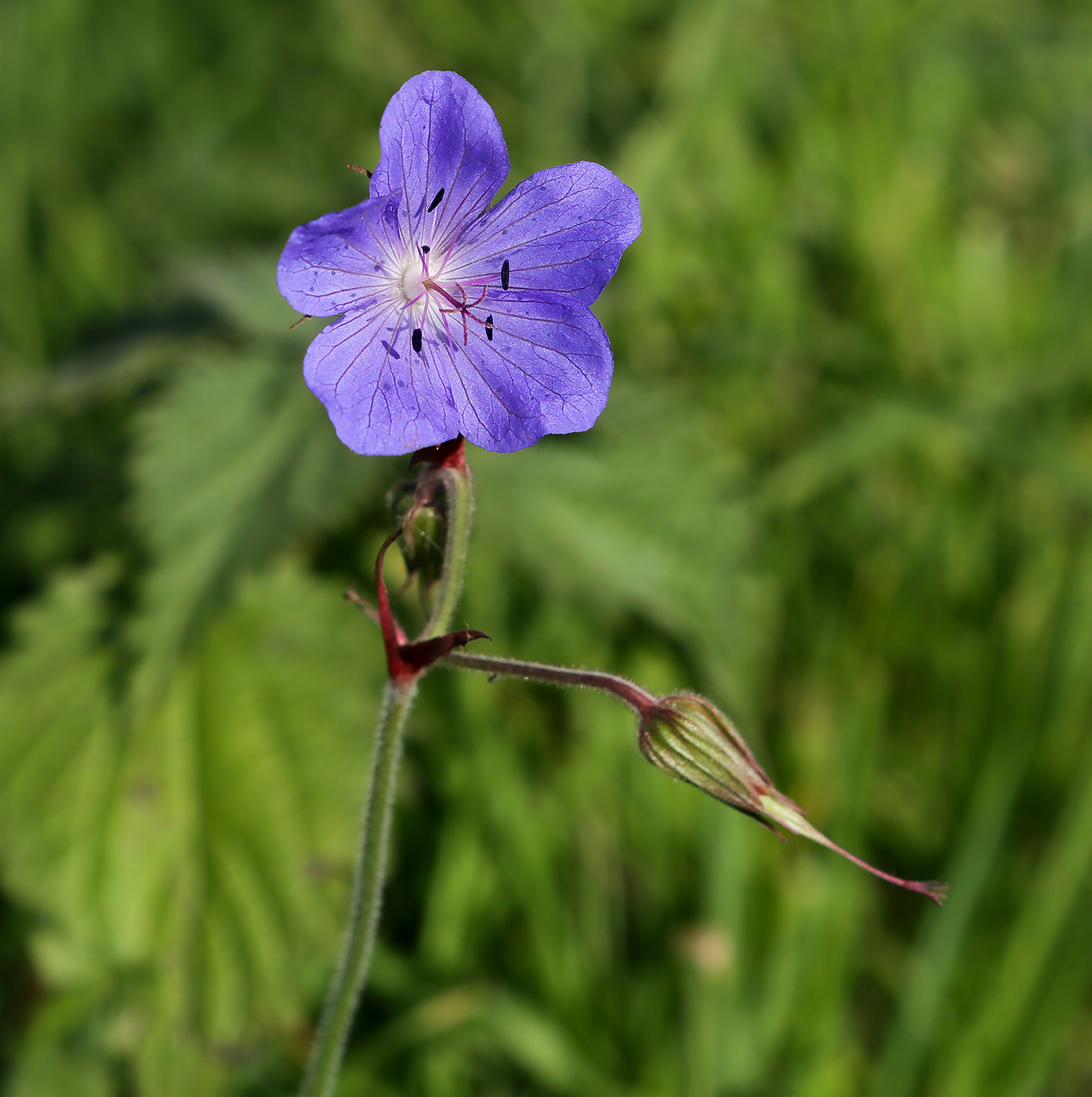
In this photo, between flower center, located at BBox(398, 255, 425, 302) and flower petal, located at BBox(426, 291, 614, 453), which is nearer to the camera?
flower petal, located at BBox(426, 291, 614, 453)

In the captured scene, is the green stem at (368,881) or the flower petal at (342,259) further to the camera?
the green stem at (368,881)

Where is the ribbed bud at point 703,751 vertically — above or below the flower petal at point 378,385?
below

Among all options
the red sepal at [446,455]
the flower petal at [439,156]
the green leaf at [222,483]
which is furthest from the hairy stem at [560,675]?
the green leaf at [222,483]

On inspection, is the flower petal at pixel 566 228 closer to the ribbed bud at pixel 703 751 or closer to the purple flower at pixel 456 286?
the purple flower at pixel 456 286

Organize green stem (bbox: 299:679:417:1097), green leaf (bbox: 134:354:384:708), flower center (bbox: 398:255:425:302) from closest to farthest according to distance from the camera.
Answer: green stem (bbox: 299:679:417:1097)
flower center (bbox: 398:255:425:302)
green leaf (bbox: 134:354:384:708)

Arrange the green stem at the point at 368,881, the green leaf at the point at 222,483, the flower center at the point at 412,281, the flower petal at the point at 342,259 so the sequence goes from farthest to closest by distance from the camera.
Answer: the green leaf at the point at 222,483
the flower center at the point at 412,281
the green stem at the point at 368,881
the flower petal at the point at 342,259

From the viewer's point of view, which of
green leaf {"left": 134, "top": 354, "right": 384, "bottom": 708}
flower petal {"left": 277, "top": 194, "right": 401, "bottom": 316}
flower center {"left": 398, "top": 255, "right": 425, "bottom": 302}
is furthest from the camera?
green leaf {"left": 134, "top": 354, "right": 384, "bottom": 708}

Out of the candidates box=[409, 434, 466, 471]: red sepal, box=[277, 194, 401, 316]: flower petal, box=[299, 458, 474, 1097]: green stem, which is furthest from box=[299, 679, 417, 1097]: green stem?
box=[277, 194, 401, 316]: flower petal

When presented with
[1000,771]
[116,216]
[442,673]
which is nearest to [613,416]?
[442,673]

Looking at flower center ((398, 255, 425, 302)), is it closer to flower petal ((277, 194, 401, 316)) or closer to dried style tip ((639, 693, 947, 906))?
flower petal ((277, 194, 401, 316))
